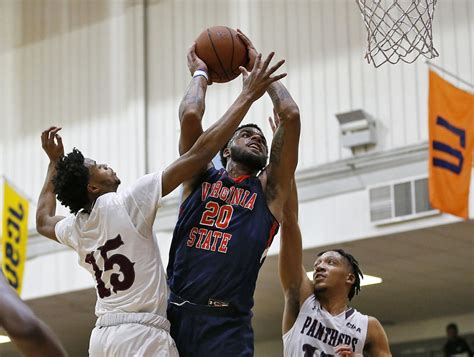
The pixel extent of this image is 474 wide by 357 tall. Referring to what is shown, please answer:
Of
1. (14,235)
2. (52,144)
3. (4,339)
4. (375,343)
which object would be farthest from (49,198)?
(4,339)

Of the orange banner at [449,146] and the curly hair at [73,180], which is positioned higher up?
the orange banner at [449,146]

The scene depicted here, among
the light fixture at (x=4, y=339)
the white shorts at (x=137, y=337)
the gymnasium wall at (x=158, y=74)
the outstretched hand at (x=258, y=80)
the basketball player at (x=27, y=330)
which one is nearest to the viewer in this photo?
the basketball player at (x=27, y=330)

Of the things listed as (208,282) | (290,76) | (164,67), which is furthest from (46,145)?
(164,67)

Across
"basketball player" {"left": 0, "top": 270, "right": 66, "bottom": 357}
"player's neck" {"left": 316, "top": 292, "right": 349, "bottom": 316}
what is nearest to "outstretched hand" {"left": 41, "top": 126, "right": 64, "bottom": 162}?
"player's neck" {"left": 316, "top": 292, "right": 349, "bottom": 316}

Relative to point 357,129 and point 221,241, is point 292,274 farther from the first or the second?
point 357,129

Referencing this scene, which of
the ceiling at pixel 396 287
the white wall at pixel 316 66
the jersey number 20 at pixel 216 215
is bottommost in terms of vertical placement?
the ceiling at pixel 396 287

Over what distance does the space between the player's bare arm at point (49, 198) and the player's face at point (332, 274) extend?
6.09ft

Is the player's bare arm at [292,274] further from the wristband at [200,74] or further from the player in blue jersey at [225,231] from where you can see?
the wristband at [200,74]

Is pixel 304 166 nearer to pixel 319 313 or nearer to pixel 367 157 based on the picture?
pixel 367 157

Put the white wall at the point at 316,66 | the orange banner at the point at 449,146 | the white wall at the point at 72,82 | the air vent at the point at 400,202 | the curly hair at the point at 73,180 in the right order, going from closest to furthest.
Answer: the curly hair at the point at 73,180
the orange banner at the point at 449,146
the air vent at the point at 400,202
the white wall at the point at 316,66
the white wall at the point at 72,82

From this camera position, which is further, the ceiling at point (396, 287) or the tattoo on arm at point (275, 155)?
the ceiling at point (396, 287)

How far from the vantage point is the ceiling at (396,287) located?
13.9m

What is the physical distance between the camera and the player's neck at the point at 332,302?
22.9ft

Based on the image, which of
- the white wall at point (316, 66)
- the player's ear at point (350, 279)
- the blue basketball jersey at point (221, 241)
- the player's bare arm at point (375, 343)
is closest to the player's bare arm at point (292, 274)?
the player's ear at point (350, 279)
